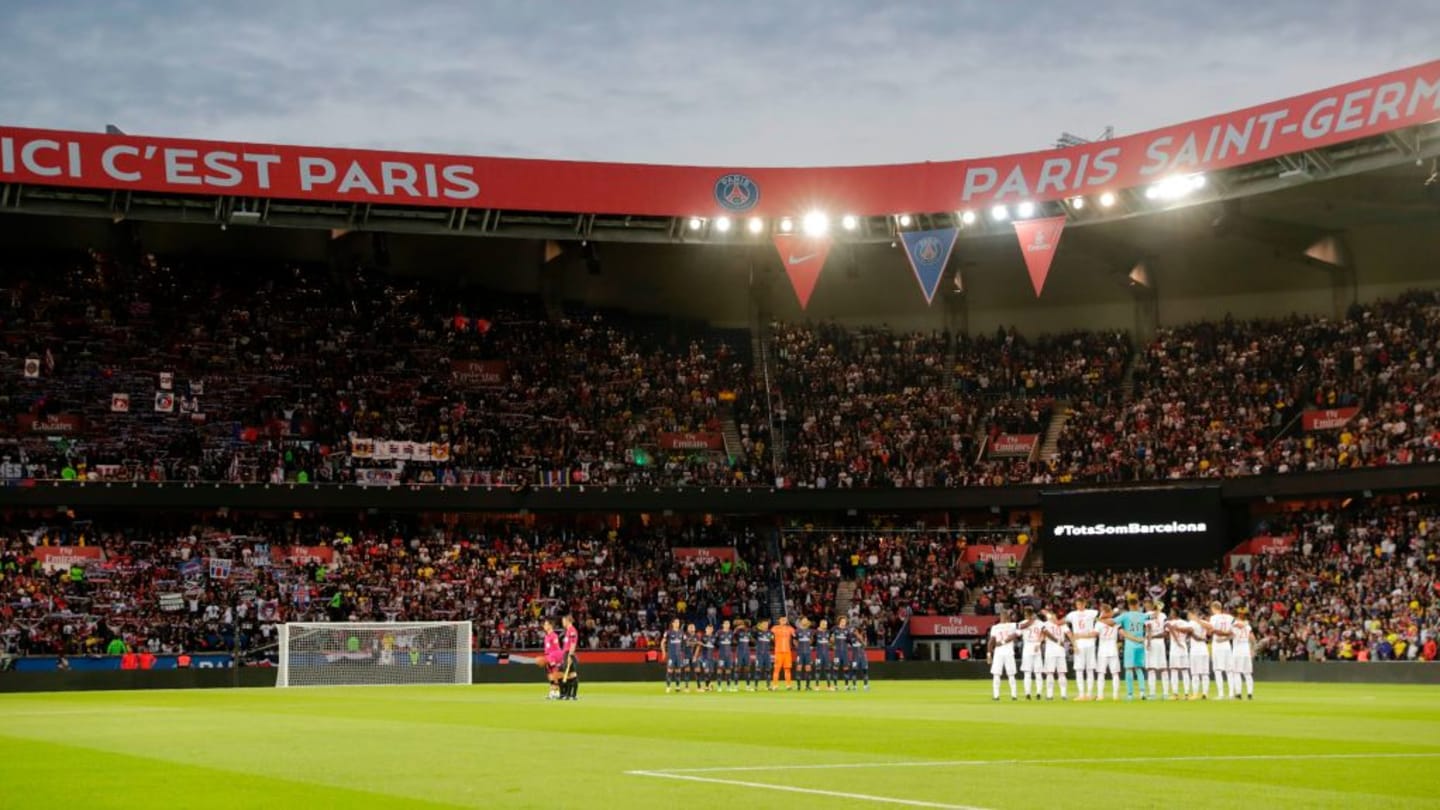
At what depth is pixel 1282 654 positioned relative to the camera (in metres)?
46.2

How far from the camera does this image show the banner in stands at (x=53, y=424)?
54.0 metres

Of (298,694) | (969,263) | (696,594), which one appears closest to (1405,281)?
(969,263)

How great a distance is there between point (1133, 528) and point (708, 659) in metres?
21.0

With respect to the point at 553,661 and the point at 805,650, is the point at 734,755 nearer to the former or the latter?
the point at 553,661

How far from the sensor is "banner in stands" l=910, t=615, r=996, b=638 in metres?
55.6

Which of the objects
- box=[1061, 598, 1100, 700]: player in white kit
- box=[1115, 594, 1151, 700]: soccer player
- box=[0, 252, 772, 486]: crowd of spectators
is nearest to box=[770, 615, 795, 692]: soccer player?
box=[1061, 598, 1100, 700]: player in white kit

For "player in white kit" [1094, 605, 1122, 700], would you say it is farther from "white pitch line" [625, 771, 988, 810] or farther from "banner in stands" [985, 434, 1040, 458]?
"banner in stands" [985, 434, 1040, 458]

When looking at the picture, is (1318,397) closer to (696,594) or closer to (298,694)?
(696,594)

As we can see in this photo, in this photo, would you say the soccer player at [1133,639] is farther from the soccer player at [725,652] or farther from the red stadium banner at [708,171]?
the red stadium banner at [708,171]

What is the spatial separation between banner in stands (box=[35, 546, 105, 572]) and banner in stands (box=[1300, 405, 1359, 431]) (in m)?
40.3

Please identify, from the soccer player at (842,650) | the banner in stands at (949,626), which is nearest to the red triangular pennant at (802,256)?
the banner in stands at (949,626)

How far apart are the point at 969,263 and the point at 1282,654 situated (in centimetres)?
2363

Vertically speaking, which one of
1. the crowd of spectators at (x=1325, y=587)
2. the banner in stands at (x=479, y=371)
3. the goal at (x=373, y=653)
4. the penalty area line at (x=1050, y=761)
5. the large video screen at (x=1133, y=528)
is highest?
the banner in stands at (x=479, y=371)

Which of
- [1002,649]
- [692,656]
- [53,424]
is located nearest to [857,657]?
[692,656]
